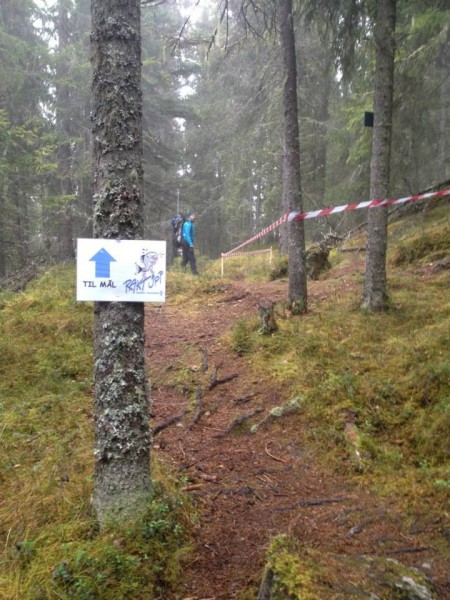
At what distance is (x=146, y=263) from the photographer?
3.08m

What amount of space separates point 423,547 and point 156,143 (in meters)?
19.0

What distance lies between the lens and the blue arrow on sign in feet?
9.83

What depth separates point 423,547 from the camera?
112 inches

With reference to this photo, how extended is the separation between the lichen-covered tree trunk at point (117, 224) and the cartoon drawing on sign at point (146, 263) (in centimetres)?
18

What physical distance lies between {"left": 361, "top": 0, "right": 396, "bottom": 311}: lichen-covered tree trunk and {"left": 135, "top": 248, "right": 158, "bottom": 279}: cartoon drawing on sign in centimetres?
449

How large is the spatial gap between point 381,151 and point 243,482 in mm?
5259

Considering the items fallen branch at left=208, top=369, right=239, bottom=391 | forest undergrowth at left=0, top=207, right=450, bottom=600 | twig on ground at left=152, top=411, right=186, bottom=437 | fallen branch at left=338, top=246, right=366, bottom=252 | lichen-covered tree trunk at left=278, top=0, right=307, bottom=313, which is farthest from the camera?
fallen branch at left=338, top=246, right=366, bottom=252

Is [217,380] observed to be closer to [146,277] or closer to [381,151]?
[146,277]

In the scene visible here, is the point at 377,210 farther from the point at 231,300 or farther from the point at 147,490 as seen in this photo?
the point at 147,490

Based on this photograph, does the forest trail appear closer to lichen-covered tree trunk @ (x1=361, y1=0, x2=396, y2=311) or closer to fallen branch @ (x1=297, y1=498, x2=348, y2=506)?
fallen branch @ (x1=297, y1=498, x2=348, y2=506)

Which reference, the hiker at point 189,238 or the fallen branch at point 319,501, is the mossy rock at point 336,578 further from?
the hiker at point 189,238

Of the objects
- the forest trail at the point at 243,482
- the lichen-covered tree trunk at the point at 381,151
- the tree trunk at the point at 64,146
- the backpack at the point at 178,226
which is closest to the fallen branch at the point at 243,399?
the forest trail at the point at 243,482

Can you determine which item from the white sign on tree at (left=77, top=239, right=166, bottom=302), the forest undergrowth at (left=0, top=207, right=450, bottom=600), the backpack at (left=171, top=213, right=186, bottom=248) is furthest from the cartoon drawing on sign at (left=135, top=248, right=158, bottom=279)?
the backpack at (left=171, top=213, right=186, bottom=248)

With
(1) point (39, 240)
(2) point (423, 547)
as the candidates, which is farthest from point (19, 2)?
(2) point (423, 547)
